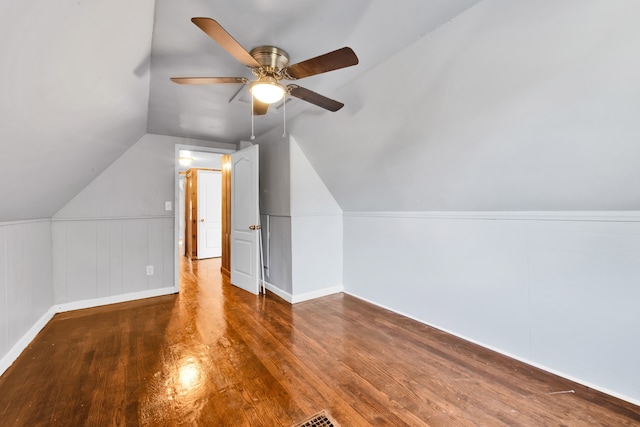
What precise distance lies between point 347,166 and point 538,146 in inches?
64.8

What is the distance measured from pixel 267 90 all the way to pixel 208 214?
17.0ft

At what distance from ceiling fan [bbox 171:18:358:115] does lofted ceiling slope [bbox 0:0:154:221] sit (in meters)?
0.35

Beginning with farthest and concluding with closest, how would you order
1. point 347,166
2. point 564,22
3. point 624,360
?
point 347,166 < point 624,360 < point 564,22

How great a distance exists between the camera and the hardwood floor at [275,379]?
4.91 feet

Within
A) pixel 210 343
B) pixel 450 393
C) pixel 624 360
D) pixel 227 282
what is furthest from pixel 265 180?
pixel 624 360

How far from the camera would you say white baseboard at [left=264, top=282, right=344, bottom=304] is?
10.7 ft

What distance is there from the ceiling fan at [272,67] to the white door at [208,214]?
4.72 m

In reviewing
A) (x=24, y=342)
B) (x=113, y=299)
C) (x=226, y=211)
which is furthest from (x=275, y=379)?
(x=226, y=211)

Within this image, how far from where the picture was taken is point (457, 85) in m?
1.70

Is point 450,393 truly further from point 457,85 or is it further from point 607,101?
point 457,85

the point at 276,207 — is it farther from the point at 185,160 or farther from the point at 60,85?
the point at 185,160

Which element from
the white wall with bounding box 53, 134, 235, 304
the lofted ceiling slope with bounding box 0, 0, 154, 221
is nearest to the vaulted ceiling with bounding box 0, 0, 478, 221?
the lofted ceiling slope with bounding box 0, 0, 154, 221

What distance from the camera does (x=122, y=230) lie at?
3379mm

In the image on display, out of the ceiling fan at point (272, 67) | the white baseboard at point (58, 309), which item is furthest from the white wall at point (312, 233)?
the white baseboard at point (58, 309)
